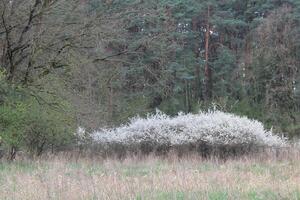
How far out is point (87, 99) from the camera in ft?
51.1

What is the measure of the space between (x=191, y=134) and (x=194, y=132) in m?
0.13

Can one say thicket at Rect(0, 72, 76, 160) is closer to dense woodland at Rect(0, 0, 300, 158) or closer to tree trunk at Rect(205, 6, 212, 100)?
dense woodland at Rect(0, 0, 300, 158)

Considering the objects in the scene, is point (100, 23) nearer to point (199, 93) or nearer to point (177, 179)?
point (177, 179)

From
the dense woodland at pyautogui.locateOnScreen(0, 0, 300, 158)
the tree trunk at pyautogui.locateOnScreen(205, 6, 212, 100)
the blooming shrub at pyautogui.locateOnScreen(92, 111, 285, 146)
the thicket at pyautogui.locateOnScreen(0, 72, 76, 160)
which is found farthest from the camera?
the tree trunk at pyautogui.locateOnScreen(205, 6, 212, 100)

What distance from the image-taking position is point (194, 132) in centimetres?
1711

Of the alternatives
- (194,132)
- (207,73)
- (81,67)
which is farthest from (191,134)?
(207,73)

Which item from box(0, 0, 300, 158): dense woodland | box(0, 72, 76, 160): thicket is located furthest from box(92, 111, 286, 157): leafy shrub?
box(0, 72, 76, 160): thicket

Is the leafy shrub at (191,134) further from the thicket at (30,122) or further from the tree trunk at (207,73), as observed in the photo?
A: the tree trunk at (207,73)

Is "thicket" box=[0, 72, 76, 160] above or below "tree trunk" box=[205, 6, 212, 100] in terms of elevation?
above

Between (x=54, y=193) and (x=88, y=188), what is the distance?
553mm

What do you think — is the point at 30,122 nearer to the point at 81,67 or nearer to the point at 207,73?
the point at 81,67

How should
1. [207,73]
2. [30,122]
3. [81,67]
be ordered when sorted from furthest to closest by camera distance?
[207,73], [81,67], [30,122]

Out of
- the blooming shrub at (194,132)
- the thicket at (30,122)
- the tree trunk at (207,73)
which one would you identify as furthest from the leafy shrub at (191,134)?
the tree trunk at (207,73)

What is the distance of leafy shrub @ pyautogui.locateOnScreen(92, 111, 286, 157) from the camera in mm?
16531
